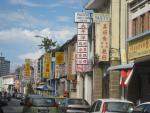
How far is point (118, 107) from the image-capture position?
75.1ft

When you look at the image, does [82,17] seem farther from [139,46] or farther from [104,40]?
[139,46]

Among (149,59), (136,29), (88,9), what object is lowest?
(149,59)

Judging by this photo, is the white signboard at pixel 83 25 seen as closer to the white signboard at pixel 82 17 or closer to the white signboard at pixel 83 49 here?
the white signboard at pixel 82 17

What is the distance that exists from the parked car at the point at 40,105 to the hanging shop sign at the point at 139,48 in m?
6.29

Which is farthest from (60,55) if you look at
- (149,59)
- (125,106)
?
(125,106)

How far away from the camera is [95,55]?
43.4 m

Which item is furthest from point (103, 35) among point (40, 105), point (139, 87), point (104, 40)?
point (40, 105)

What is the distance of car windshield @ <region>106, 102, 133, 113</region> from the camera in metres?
22.6

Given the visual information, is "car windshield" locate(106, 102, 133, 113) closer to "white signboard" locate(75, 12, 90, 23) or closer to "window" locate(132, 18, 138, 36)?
"window" locate(132, 18, 138, 36)

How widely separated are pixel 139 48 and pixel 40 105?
296 inches

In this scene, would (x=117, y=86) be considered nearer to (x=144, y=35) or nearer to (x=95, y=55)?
(x=95, y=55)

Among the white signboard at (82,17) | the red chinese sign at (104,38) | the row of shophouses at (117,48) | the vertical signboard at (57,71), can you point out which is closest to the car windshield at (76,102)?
the row of shophouses at (117,48)

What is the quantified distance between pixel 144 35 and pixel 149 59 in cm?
447

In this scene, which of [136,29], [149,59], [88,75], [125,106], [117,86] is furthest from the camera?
[88,75]
